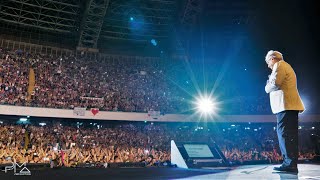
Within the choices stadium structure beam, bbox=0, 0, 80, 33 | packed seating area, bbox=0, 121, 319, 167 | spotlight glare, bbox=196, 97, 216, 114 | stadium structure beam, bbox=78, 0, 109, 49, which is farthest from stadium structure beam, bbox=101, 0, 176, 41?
packed seating area, bbox=0, 121, 319, 167

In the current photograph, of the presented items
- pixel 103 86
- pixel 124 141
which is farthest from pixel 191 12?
pixel 124 141

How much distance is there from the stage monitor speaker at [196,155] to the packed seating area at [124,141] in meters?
10.3

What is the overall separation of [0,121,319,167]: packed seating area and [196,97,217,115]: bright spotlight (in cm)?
145

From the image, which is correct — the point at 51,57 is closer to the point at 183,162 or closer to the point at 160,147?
the point at 160,147

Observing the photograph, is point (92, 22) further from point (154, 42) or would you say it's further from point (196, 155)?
point (196, 155)

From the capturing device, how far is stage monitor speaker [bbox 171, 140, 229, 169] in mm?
8164

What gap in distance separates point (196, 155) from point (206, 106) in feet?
56.3

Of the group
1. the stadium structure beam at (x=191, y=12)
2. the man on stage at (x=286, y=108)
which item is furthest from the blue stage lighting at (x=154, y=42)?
the man on stage at (x=286, y=108)

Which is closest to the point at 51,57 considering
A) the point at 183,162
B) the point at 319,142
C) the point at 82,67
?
the point at 82,67

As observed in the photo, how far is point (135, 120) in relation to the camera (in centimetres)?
2408

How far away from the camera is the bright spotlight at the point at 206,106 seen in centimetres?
2522

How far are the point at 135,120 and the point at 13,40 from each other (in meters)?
13.9

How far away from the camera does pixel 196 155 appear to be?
28.0ft

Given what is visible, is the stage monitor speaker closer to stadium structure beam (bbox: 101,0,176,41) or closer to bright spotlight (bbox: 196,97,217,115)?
bright spotlight (bbox: 196,97,217,115)
